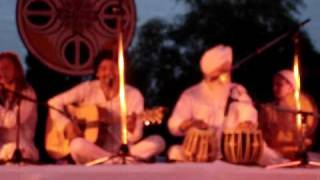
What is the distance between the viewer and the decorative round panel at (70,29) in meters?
5.45

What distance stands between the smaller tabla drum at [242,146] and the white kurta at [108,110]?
560 mm

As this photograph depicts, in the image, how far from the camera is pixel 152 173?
2.74 m

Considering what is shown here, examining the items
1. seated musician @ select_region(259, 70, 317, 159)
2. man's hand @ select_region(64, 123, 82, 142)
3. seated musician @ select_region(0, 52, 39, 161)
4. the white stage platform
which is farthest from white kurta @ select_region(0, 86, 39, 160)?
the white stage platform

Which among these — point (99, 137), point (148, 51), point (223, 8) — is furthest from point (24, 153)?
point (223, 8)

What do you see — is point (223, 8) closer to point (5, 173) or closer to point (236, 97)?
point (236, 97)

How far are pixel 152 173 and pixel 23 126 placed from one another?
8.39ft

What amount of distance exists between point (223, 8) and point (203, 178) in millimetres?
3527

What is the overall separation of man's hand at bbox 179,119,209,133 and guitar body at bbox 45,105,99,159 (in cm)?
48

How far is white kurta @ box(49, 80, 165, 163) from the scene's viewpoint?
488 cm

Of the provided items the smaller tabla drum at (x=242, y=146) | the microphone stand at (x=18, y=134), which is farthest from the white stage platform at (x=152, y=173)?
the smaller tabla drum at (x=242, y=146)

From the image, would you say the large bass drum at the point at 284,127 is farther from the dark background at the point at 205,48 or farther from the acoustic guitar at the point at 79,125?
the acoustic guitar at the point at 79,125

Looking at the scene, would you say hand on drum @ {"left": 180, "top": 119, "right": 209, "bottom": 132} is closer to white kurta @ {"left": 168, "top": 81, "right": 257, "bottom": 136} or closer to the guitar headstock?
white kurta @ {"left": 168, "top": 81, "right": 257, "bottom": 136}

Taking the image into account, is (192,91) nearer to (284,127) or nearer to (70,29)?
(284,127)

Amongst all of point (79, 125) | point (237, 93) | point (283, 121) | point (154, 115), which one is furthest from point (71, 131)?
point (283, 121)
